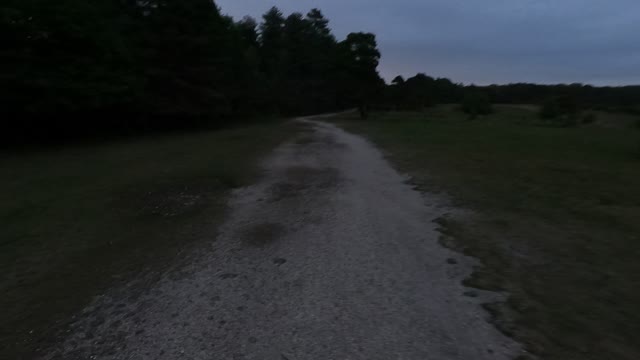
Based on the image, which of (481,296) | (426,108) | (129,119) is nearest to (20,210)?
(481,296)

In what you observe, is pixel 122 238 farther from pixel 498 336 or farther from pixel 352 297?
pixel 498 336

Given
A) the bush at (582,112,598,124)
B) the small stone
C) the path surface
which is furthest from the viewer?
the bush at (582,112,598,124)

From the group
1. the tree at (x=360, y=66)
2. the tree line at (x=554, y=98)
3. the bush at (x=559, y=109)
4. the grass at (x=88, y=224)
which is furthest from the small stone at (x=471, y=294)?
the tree at (x=360, y=66)

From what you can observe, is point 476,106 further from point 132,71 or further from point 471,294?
point 471,294

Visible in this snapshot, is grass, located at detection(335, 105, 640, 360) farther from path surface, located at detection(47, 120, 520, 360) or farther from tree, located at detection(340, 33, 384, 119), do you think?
tree, located at detection(340, 33, 384, 119)

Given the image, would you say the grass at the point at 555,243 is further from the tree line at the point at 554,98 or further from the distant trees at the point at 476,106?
the distant trees at the point at 476,106

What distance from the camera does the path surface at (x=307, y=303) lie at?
415 cm

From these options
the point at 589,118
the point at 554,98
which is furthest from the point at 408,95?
the point at 589,118

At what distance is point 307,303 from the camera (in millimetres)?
5012

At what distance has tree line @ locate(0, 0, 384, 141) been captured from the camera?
19625mm

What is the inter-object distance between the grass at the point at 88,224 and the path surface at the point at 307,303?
1.71ft

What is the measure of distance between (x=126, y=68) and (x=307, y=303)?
23.6 m

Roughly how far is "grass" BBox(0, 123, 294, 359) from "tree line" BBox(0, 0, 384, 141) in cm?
446

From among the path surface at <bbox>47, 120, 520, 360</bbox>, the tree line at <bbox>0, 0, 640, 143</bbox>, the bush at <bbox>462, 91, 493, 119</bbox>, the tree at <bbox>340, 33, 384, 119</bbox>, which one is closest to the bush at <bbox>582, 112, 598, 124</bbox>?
the tree line at <bbox>0, 0, 640, 143</bbox>
